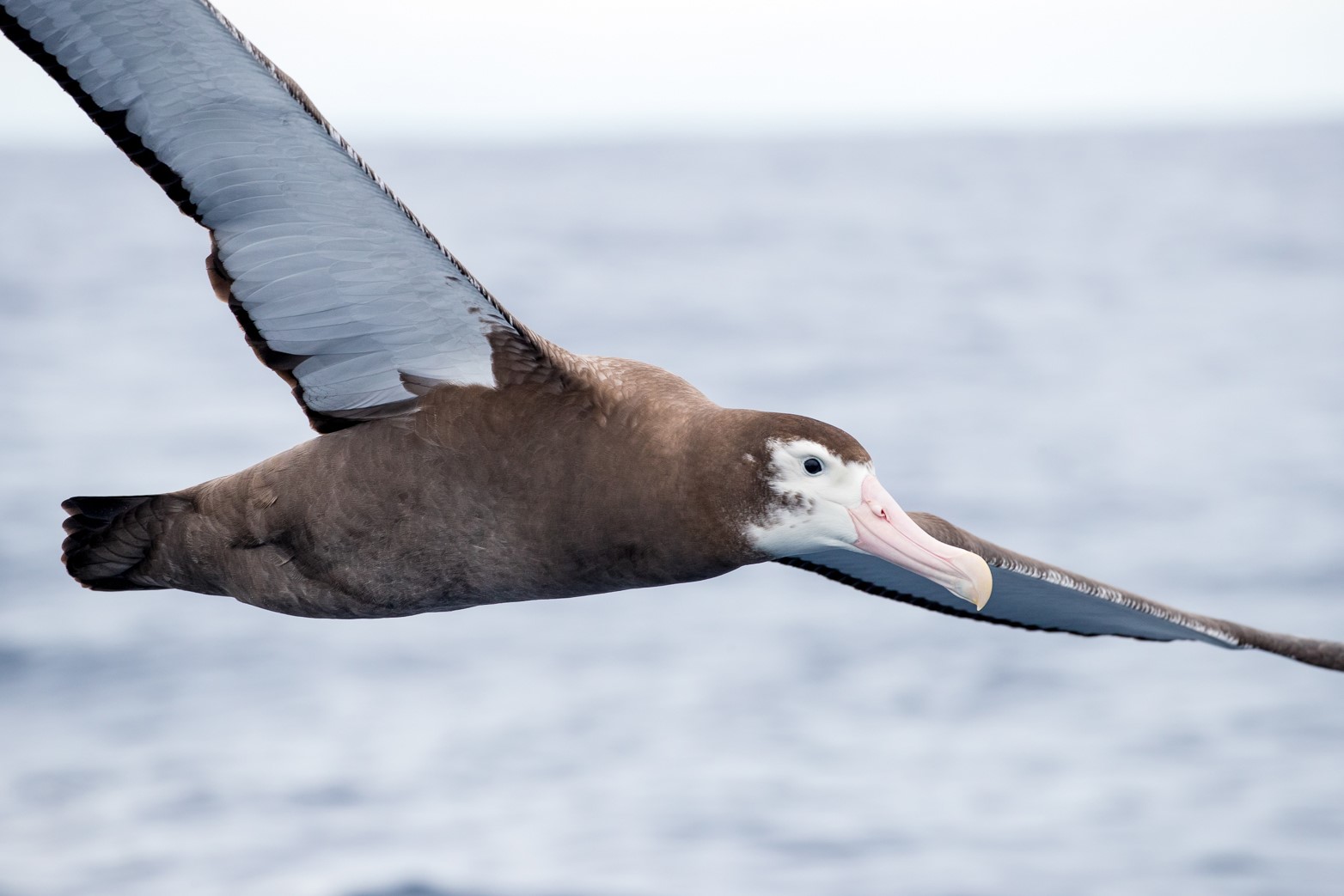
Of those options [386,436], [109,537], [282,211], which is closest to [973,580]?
[386,436]

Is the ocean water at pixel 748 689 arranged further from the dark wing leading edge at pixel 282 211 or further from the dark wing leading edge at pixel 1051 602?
the dark wing leading edge at pixel 282 211

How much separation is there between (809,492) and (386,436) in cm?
163

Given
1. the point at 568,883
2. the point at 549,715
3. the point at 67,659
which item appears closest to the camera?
the point at 568,883

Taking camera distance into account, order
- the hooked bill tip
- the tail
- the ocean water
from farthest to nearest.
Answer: the ocean water < the tail < the hooked bill tip

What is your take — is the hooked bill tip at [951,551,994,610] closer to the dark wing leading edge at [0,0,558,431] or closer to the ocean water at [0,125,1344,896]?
the dark wing leading edge at [0,0,558,431]

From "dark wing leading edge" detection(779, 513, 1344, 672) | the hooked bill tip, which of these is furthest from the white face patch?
"dark wing leading edge" detection(779, 513, 1344, 672)

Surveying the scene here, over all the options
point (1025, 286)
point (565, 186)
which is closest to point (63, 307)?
point (1025, 286)

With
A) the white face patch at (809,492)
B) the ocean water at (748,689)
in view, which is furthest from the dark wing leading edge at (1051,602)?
the ocean water at (748,689)

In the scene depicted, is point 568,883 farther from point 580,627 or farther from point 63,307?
point 63,307

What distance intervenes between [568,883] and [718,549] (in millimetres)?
15507

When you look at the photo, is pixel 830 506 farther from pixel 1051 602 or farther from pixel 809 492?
pixel 1051 602

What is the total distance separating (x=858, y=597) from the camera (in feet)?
92.2

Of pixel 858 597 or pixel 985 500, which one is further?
pixel 985 500

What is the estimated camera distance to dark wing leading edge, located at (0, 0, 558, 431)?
5336mm
